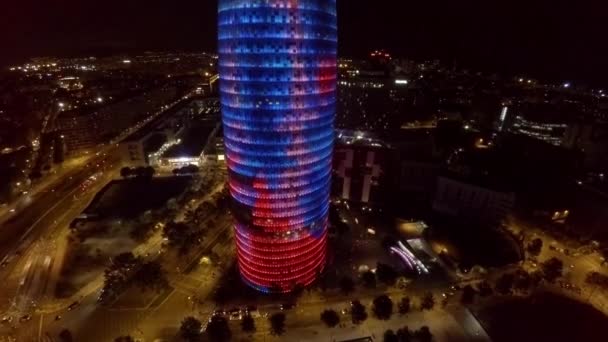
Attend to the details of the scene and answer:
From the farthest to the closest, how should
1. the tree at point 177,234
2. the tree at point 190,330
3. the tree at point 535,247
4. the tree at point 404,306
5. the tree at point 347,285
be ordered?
the tree at point 177,234 < the tree at point 535,247 < the tree at point 347,285 < the tree at point 404,306 < the tree at point 190,330

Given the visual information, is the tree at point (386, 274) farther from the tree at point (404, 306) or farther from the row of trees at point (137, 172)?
the row of trees at point (137, 172)

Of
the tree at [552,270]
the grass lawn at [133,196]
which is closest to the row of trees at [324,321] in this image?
the tree at [552,270]

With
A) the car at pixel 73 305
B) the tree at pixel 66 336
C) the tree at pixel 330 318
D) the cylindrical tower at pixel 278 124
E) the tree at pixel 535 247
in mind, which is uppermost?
the cylindrical tower at pixel 278 124

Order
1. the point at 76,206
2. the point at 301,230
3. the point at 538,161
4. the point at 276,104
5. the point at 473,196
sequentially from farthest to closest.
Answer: the point at 538,161 → the point at 76,206 → the point at 473,196 → the point at 301,230 → the point at 276,104

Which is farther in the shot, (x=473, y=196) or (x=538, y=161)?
(x=538, y=161)

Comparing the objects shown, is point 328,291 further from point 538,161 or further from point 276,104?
point 538,161

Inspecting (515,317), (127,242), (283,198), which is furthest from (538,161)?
(127,242)

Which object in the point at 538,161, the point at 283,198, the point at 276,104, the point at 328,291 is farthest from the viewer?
the point at 538,161
